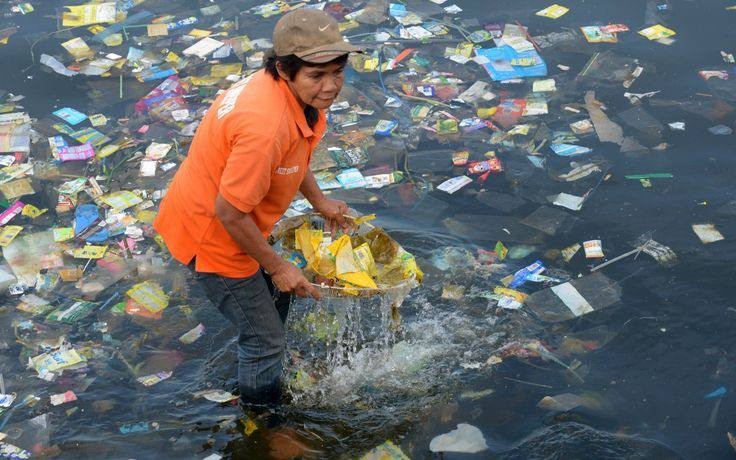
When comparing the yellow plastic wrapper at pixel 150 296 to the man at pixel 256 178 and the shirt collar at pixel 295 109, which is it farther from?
the shirt collar at pixel 295 109

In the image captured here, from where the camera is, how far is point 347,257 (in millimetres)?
3057

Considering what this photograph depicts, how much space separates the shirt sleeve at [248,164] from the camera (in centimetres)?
233

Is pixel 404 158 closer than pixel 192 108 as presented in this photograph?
Yes

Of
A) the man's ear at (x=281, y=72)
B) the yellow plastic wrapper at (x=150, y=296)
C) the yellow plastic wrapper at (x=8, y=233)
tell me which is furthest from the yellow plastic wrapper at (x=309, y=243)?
the yellow plastic wrapper at (x=8, y=233)

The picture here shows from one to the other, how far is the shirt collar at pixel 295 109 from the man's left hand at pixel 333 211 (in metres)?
0.73

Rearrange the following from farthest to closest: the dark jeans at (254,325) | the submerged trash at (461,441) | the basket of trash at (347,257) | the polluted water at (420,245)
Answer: the polluted water at (420,245) → the submerged trash at (461,441) → the basket of trash at (347,257) → the dark jeans at (254,325)

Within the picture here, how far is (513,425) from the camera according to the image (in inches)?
125

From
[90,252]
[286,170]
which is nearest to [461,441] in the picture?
[286,170]

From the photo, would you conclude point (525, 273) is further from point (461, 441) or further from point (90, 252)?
point (90, 252)

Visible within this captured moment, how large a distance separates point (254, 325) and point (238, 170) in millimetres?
759

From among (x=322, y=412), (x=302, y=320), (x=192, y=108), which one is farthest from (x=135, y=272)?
(x=192, y=108)

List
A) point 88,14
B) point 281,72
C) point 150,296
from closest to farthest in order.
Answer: point 281,72 < point 150,296 < point 88,14

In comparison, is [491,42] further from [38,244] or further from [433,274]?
[38,244]

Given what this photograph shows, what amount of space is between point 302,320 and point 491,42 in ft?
11.4
